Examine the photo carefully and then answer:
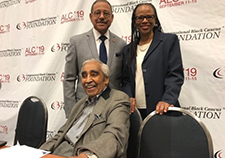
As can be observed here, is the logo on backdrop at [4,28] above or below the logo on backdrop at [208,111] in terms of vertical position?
above

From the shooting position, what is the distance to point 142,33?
6.26 feet

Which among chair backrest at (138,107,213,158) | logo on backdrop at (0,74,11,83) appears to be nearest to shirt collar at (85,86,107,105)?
chair backrest at (138,107,213,158)

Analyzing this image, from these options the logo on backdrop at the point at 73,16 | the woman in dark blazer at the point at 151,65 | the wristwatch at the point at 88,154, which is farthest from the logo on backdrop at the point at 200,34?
the wristwatch at the point at 88,154

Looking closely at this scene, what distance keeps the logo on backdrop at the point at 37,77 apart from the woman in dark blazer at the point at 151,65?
5.69 feet

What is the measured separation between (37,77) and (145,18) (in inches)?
89.9

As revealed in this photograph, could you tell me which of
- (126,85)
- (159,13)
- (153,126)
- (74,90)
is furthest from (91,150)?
(159,13)

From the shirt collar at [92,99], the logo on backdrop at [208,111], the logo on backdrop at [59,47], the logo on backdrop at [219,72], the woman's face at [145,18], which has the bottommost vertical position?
the logo on backdrop at [208,111]

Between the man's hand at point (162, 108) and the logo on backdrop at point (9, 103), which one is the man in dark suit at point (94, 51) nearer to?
the man's hand at point (162, 108)

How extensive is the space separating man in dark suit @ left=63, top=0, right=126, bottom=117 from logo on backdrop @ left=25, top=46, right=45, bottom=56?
56.3 inches

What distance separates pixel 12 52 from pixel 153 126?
3.13 m

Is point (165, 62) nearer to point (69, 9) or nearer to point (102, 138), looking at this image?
point (102, 138)

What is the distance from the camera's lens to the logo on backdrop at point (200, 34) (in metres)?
2.29

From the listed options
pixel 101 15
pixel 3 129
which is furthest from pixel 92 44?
pixel 3 129

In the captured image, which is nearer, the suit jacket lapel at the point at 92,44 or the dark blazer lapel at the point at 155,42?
the dark blazer lapel at the point at 155,42
